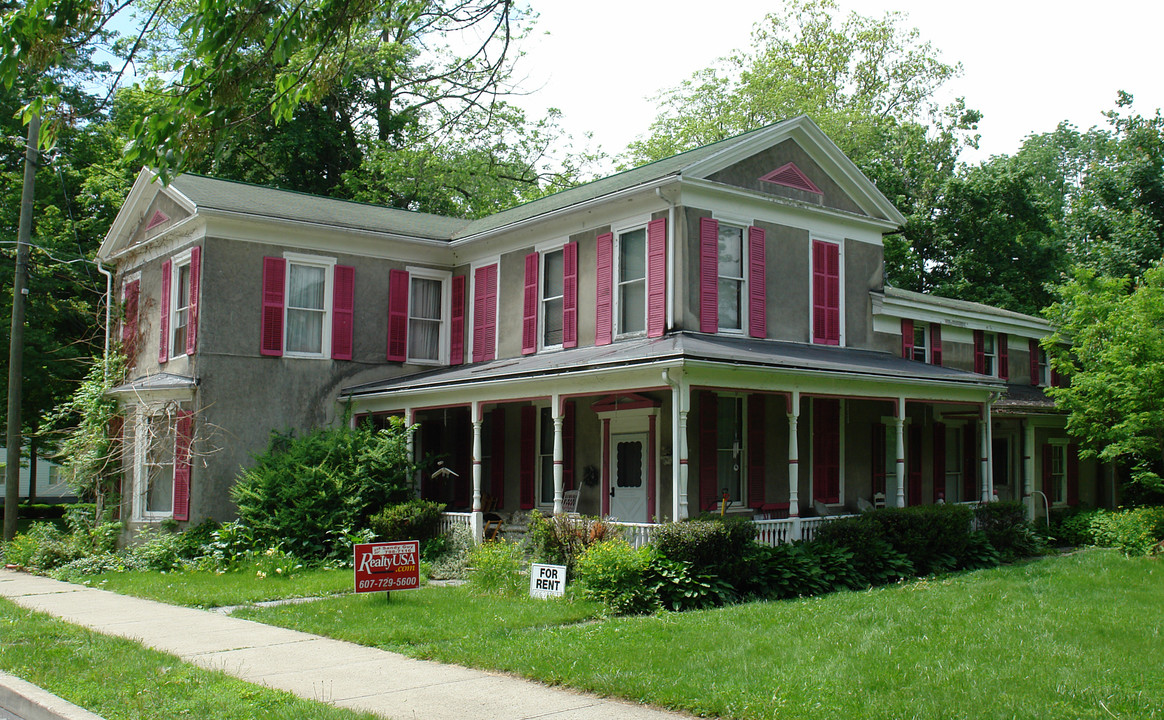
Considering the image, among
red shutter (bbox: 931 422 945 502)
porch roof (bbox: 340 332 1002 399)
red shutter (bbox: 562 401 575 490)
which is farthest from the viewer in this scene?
red shutter (bbox: 931 422 945 502)

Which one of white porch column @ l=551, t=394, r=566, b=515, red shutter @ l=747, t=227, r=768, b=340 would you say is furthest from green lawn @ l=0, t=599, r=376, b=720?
red shutter @ l=747, t=227, r=768, b=340

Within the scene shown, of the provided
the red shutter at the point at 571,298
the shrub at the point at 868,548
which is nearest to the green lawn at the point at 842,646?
the shrub at the point at 868,548

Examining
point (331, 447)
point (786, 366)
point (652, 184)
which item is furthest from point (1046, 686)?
point (331, 447)

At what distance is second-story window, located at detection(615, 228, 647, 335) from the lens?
56.4 feet

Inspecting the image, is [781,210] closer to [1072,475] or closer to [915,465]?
[915,465]

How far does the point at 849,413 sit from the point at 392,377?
942cm

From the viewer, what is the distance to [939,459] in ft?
68.5

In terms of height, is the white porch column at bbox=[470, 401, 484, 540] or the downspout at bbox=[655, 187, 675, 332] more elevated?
the downspout at bbox=[655, 187, 675, 332]

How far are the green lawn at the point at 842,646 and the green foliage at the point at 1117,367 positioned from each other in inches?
200

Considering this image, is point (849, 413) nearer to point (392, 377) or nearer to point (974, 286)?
point (392, 377)

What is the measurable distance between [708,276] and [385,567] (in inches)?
293

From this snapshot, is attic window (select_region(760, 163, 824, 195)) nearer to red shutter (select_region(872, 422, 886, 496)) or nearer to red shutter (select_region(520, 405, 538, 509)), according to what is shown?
red shutter (select_region(872, 422, 886, 496))

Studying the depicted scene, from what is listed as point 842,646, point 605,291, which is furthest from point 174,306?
point 842,646

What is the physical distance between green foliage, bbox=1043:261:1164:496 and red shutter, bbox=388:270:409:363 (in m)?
13.5
